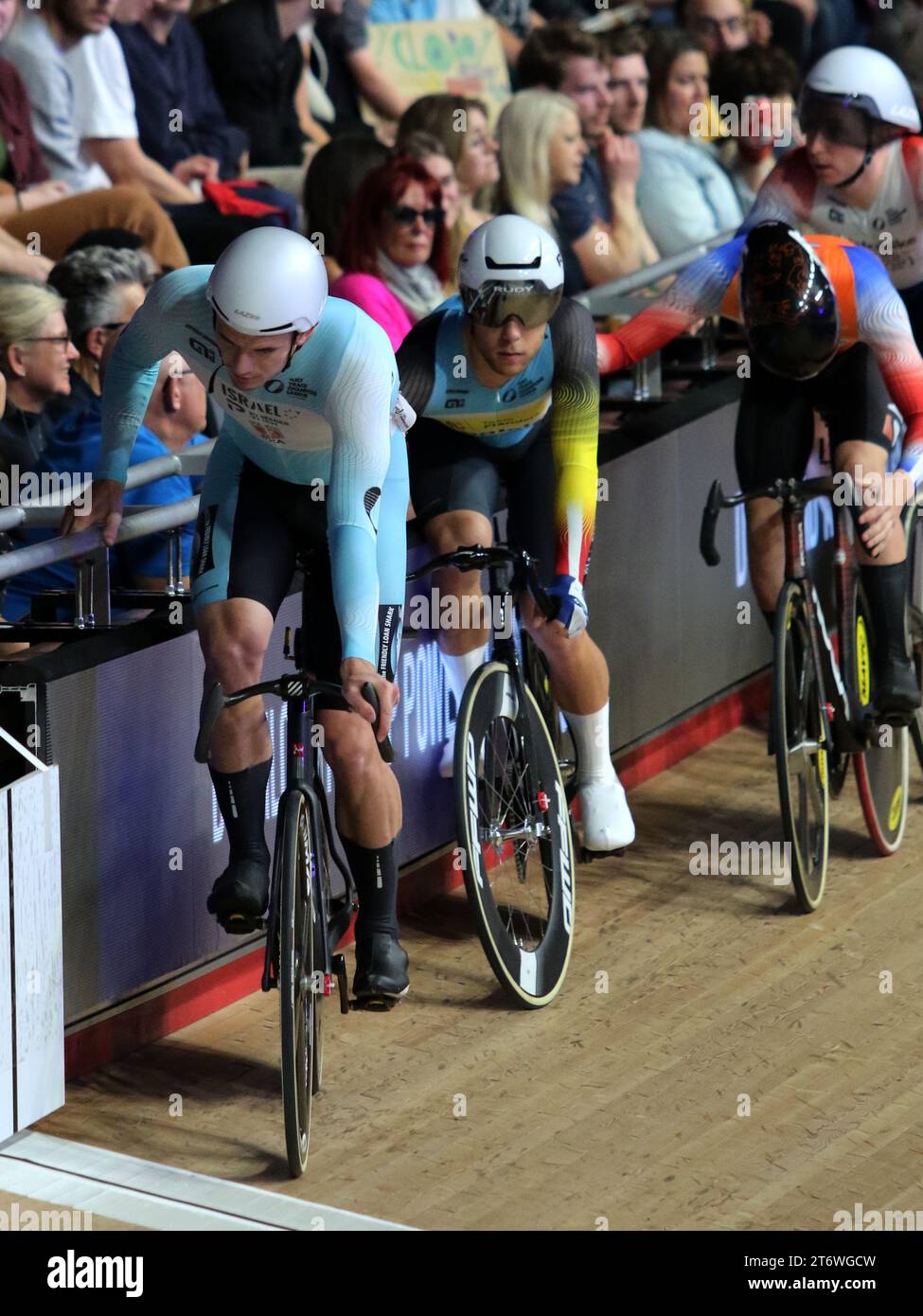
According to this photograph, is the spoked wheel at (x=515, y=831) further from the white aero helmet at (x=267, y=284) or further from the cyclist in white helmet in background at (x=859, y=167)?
the cyclist in white helmet in background at (x=859, y=167)

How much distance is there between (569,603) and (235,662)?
951mm

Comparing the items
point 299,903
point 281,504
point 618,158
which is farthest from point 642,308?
point 299,903

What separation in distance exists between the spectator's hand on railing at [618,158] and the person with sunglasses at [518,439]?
14.5ft

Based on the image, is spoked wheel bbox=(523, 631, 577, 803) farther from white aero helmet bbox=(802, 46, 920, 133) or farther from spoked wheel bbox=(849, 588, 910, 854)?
white aero helmet bbox=(802, 46, 920, 133)

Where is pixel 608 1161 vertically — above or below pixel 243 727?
below

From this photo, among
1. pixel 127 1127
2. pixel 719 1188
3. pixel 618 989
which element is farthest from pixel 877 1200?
pixel 127 1127

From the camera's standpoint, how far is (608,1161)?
4.73 meters

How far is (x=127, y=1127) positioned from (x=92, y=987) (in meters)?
0.35

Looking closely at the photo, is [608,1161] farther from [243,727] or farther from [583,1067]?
[243,727]

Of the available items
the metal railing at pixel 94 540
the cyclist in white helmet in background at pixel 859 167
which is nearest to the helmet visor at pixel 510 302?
the metal railing at pixel 94 540

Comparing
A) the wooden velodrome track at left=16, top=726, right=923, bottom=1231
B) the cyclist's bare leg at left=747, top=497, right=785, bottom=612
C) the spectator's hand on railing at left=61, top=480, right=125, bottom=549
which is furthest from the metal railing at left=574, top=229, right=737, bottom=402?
the spectator's hand on railing at left=61, top=480, right=125, bottom=549

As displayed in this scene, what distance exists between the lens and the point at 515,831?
18.2ft

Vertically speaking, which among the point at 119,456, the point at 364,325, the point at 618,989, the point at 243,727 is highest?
the point at 364,325

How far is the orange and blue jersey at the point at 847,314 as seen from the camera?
6.09m
